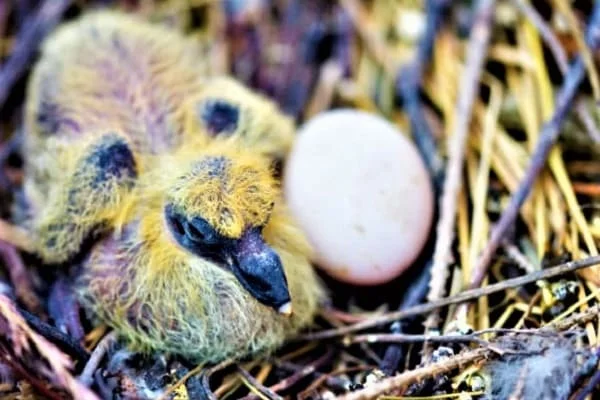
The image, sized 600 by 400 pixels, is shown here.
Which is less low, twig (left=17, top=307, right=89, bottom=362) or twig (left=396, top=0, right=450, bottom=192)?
twig (left=396, top=0, right=450, bottom=192)

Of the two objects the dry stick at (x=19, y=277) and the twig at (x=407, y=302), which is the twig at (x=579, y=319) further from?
the dry stick at (x=19, y=277)

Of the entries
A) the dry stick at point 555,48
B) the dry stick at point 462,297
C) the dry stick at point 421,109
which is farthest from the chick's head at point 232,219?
the dry stick at point 555,48

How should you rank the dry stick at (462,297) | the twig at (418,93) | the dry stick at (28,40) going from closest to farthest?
the dry stick at (462,297)
the twig at (418,93)
the dry stick at (28,40)

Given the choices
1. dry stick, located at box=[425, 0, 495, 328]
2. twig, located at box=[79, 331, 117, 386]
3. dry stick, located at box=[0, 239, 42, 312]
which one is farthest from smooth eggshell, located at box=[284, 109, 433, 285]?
dry stick, located at box=[0, 239, 42, 312]

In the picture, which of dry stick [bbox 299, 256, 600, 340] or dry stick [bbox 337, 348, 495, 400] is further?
dry stick [bbox 299, 256, 600, 340]

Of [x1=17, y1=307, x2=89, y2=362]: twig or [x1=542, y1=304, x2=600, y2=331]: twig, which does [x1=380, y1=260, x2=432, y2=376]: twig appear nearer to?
[x1=542, y1=304, x2=600, y2=331]: twig

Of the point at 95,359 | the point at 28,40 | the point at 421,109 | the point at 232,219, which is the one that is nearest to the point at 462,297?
the point at 232,219

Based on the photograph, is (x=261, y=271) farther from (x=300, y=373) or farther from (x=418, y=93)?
(x=418, y=93)
